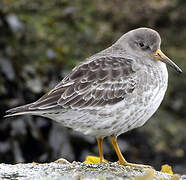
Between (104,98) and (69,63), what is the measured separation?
9.89 ft

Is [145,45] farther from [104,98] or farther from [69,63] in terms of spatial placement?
[69,63]

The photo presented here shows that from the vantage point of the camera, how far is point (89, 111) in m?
5.25

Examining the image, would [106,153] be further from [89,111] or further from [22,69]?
[89,111]

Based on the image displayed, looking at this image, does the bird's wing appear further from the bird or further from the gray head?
the gray head

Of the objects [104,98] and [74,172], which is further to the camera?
[104,98]

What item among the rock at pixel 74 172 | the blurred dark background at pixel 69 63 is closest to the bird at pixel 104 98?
the rock at pixel 74 172

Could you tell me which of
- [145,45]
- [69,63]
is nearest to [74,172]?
[145,45]

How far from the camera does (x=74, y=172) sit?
477 cm

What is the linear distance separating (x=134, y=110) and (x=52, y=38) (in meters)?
3.76

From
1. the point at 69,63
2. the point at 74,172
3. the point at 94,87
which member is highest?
the point at 69,63

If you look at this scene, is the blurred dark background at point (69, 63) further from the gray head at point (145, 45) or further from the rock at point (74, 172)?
the rock at point (74, 172)

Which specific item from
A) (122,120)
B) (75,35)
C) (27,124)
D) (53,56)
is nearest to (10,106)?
(27,124)

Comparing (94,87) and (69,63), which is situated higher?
(69,63)

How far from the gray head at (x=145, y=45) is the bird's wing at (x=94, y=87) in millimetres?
484
